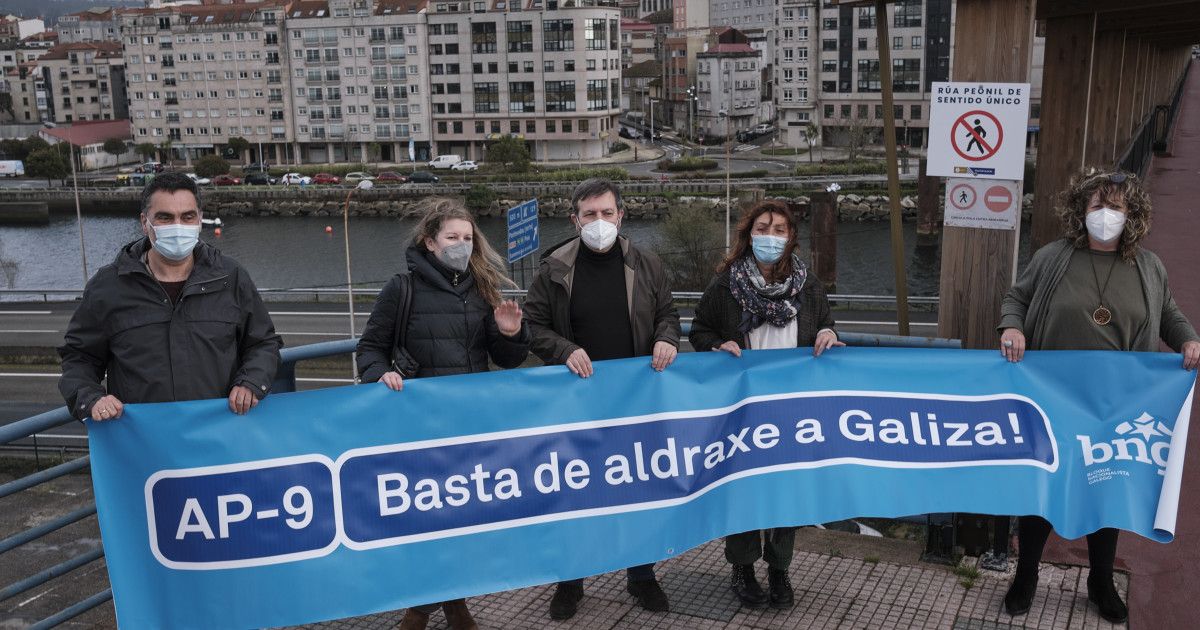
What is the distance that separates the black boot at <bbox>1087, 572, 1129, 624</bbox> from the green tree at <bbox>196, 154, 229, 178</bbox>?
4058 inches

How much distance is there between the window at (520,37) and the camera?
322 ft

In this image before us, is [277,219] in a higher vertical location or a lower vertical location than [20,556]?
lower

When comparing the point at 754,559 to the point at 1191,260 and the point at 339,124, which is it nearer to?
the point at 1191,260

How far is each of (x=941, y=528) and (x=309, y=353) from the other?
2.99m

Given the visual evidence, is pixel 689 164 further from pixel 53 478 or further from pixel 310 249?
pixel 53 478

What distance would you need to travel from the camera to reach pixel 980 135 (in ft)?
19.7

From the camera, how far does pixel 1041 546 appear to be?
4977 millimetres

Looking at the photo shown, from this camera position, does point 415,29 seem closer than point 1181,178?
No

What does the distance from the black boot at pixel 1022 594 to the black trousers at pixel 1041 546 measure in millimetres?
17

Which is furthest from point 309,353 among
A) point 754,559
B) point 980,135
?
point 980,135

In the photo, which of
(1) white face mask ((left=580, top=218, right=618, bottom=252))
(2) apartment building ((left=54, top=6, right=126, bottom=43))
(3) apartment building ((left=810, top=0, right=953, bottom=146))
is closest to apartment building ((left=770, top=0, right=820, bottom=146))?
(3) apartment building ((left=810, top=0, right=953, bottom=146))

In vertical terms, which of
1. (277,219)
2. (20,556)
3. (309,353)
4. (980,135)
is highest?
(980,135)

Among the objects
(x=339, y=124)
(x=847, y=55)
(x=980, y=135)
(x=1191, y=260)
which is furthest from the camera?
(x=339, y=124)

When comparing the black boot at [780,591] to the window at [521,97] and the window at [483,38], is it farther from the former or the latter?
the window at [483,38]
